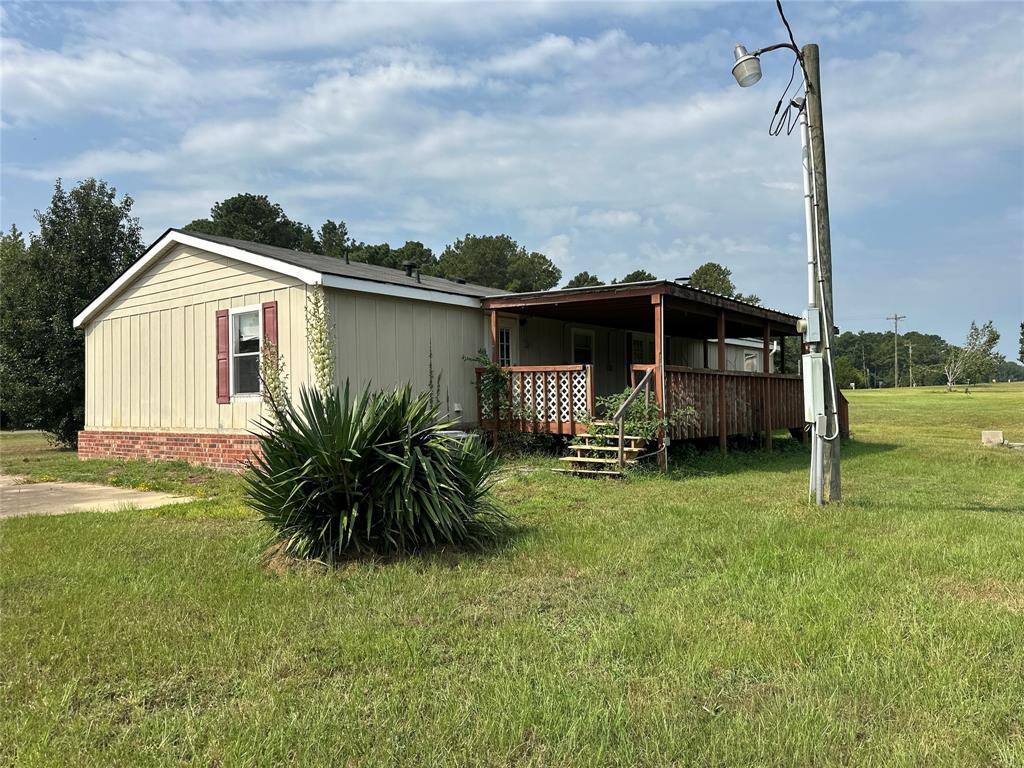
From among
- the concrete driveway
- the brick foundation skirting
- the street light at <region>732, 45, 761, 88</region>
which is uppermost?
the street light at <region>732, 45, 761, 88</region>

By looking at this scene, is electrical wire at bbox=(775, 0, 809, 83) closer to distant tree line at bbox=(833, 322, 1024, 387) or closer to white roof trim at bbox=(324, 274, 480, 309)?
white roof trim at bbox=(324, 274, 480, 309)

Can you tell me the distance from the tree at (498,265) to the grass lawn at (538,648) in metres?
40.1

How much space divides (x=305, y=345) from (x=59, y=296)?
1264 cm

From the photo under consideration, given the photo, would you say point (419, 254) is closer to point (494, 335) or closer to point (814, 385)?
point (494, 335)

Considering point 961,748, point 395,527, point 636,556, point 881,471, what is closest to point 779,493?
point 881,471

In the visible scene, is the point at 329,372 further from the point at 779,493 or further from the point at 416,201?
the point at 416,201

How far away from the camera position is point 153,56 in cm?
783

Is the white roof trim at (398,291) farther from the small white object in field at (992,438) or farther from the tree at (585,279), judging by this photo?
the tree at (585,279)

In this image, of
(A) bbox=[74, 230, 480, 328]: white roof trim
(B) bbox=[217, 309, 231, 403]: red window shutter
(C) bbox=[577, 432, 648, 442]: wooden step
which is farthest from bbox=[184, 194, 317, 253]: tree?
(C) bbox=[577, 432, 648, 442]: wooden step

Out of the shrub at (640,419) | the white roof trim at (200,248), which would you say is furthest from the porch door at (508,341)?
the white roof trim at (200,248)

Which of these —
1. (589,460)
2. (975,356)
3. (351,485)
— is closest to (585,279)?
(975,356)

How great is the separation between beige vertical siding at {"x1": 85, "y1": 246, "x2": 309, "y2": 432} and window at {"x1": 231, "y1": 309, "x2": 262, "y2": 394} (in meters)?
0.18

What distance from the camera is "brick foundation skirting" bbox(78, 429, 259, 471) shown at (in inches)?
426

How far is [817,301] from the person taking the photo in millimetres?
7062
